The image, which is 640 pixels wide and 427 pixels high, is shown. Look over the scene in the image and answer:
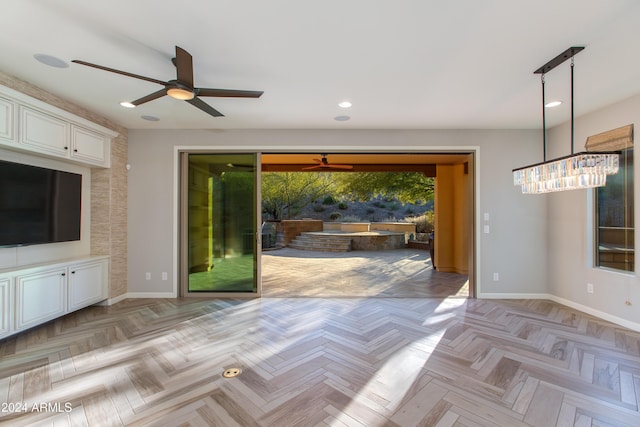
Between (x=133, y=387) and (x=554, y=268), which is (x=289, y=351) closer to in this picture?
(x=133, y=387)

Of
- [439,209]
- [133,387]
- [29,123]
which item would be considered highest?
[29,123]

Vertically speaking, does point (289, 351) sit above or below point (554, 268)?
below

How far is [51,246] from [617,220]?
22.5ft

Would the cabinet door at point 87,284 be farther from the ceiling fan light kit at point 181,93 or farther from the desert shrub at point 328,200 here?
the desert shrub at point 328,200

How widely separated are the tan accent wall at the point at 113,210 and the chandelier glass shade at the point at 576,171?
515 cm

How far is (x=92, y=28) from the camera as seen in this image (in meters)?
2.13

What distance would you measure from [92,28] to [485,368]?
13.1 ft

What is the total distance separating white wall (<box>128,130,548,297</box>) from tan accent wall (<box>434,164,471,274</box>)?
1.95 metres

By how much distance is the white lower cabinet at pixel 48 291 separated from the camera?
283cm

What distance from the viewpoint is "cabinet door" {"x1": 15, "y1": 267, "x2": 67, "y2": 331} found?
2.93m

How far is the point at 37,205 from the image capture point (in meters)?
3.30

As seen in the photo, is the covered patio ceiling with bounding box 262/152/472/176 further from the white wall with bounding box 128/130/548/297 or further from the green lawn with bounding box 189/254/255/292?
the green lawn with bounding box 189/254/255/292

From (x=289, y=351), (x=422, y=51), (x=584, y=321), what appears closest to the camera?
(x=422, y=51)

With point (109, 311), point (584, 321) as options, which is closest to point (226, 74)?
point (109, 311)
